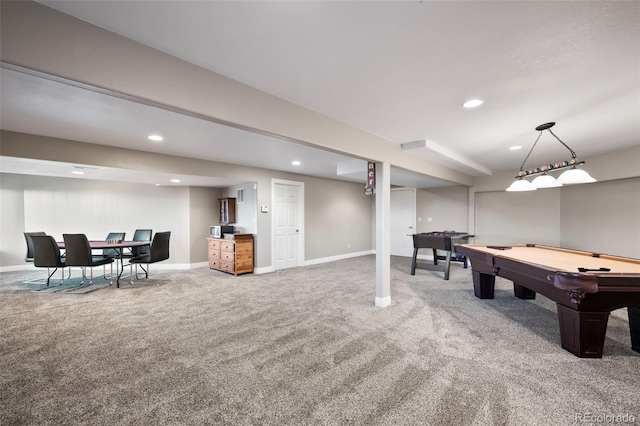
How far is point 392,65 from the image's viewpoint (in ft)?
6.48

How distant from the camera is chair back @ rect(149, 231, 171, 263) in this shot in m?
5.22

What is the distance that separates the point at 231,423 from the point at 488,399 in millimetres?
1779

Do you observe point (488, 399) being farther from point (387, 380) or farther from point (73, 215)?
point (73, 215)

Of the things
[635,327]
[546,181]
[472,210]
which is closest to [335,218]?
[472,210]

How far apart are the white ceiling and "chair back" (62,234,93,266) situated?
2.00 m

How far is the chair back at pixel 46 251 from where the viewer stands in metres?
4.58

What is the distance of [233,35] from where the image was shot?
1.65 metres

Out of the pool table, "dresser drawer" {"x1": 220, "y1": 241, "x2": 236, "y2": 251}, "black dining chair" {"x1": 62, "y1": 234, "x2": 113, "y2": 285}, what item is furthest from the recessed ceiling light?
"black dining chair" {"x1": 62, "y1": 234, "x2": 113, "y2": 285}

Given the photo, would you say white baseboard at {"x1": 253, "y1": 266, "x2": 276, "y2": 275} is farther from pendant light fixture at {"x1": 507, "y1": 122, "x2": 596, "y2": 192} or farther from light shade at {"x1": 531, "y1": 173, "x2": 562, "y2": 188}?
light shade at {"x1": 531, "y1": 173, "x2": 562, "y2": 188}

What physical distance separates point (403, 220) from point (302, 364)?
22.4ft

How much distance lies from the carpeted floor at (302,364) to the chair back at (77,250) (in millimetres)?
759

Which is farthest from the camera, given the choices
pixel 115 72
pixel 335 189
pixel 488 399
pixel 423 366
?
pixel 335 189

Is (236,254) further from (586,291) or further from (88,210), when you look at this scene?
(586,291)

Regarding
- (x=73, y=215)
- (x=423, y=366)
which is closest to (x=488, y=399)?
(x=423, y=366)
